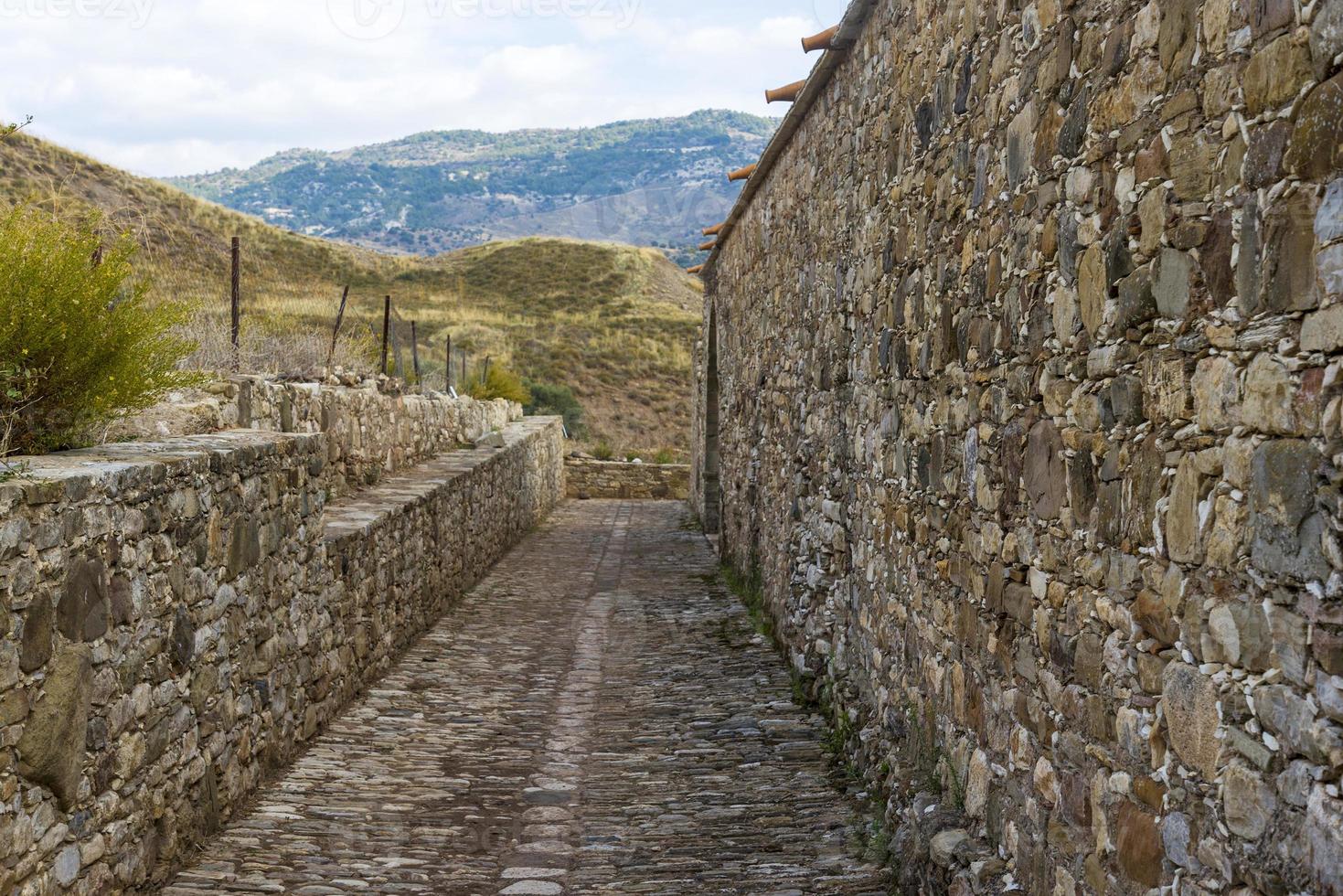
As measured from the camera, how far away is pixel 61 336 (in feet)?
13.6

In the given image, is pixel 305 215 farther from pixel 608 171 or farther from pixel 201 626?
pixel 201 626

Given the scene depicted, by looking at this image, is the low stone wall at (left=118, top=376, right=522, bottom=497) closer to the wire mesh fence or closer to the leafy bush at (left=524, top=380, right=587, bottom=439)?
the wire mesh fence

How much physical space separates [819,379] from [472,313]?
40.9 m

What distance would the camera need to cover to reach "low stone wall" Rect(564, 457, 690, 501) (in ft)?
78.7

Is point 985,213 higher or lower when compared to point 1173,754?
higher

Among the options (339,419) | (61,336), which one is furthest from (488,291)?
(61,336)

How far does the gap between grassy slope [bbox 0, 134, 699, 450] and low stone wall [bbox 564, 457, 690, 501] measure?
4233mm

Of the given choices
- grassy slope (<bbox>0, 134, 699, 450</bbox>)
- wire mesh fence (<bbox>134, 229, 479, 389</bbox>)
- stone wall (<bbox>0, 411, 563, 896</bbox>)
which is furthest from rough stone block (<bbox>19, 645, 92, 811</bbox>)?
grassy slope (<bbox>0, 134, 699, 450</bbox>)

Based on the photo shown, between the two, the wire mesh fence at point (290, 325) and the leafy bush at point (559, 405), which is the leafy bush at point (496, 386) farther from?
the leafy bush at point (559, 405)

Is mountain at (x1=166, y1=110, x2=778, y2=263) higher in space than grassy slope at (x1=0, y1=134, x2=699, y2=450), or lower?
higher

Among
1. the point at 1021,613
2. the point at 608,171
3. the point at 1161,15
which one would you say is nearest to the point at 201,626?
the point at 1021,613

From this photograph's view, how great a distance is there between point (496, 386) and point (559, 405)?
8.48 m

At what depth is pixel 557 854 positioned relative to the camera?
14.9ft

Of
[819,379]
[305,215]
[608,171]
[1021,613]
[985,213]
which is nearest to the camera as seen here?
[1021,613]
